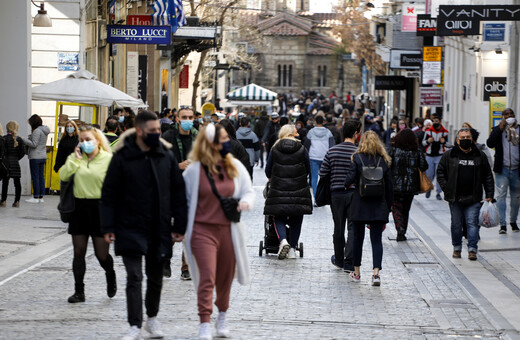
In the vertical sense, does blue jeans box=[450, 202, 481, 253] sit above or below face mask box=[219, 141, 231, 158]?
below

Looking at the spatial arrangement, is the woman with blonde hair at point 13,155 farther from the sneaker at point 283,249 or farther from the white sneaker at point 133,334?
the white sneaker at point 133,334

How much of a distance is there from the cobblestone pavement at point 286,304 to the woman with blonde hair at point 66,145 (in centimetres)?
188

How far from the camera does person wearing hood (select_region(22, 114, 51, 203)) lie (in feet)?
68.0

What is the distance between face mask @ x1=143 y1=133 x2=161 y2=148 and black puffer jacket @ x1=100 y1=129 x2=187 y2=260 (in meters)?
0.06

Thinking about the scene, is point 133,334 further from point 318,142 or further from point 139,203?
point 318,142

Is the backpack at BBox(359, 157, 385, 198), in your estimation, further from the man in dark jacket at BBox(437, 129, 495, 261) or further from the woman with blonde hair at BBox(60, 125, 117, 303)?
the woman with blonde hair at BBox(60, 125, 117, 303)

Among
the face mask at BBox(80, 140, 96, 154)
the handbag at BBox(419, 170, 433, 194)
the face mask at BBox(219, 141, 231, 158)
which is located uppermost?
the face mask at BBox(219, 141, 231, 158)

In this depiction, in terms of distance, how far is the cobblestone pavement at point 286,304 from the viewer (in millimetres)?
9367

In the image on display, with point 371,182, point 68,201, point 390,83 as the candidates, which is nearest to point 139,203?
point 68,201

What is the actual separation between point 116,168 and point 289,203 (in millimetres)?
5867

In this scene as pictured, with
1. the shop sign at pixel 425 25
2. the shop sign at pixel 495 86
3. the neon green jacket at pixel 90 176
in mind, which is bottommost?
the neon green jacket at pixel 90 176

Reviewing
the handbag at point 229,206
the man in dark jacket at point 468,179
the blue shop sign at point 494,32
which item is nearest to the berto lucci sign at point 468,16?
the blue shop sign at point 494,32

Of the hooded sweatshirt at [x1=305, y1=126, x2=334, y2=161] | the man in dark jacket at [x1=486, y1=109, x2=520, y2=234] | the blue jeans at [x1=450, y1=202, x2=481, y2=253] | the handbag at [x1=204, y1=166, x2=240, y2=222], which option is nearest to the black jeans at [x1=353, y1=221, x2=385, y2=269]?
the blue jeans at [x1=450, y1=202, x2=481, y2=253]

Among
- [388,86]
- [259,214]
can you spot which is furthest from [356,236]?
[388,86]
